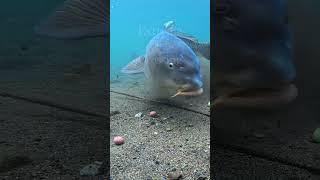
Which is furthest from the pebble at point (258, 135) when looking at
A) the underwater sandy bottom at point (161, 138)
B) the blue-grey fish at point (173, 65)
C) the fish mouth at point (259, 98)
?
the blue-grey fish at point (173, 65)

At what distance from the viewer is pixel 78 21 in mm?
782

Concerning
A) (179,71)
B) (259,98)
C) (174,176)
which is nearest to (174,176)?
(174,176)

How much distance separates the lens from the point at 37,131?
0.82 meters

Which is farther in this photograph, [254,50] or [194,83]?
[194,83]

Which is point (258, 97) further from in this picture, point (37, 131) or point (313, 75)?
point (37, 131)

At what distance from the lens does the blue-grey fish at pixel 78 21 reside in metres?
0.73

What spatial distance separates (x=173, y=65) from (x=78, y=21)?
860 millimetres

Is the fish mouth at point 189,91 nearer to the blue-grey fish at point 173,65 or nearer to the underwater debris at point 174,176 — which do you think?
the blue-grey fish at point 173,65

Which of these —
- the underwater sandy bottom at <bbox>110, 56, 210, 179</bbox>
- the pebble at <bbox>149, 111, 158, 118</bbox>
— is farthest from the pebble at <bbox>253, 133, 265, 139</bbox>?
the pebble at <bbox>149, 111, 158, 118</bbox>

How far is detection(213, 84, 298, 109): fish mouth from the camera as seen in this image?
728 mm

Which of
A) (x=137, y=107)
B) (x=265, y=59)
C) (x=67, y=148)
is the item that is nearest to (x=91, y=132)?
(x=67, y=148)

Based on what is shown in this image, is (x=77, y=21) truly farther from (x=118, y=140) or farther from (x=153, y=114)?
(x=153, y=114)

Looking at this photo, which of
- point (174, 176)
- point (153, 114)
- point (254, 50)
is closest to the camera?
point (254, 50)

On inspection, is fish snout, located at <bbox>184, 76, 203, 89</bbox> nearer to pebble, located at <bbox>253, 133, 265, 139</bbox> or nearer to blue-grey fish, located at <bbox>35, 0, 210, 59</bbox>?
pebble, located at <bbox>253, 133, 265, 139</bbox>
